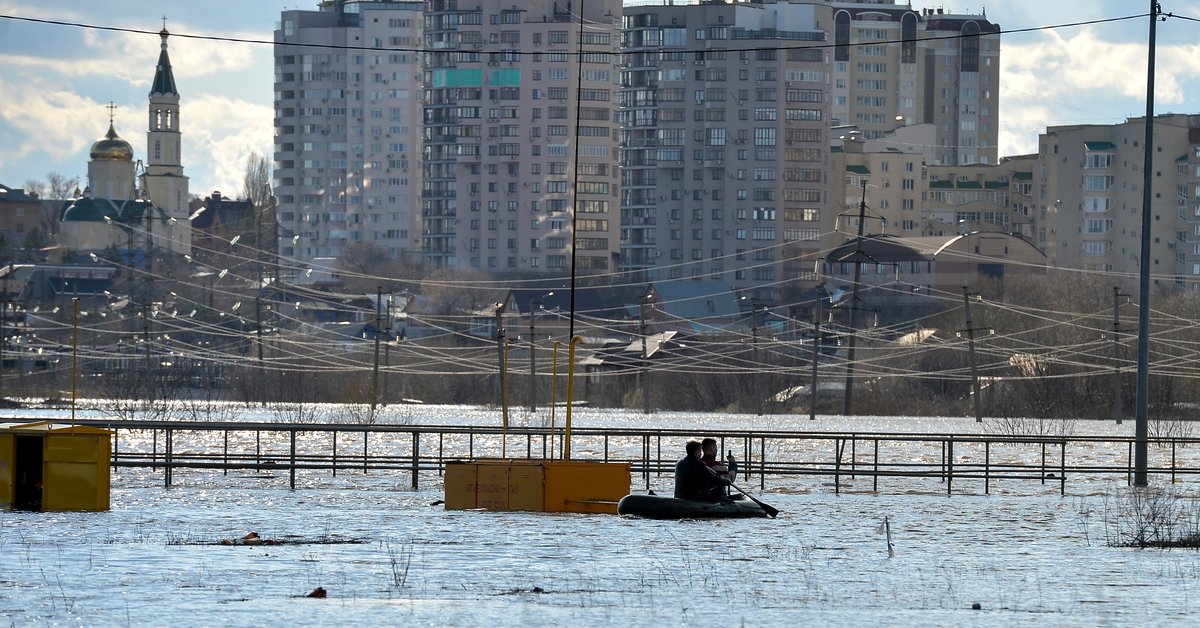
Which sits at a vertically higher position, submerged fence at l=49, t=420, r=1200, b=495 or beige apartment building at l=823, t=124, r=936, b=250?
beige apartment building at l=823, t=124, r=936, b=250

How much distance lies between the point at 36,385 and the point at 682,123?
267 feet

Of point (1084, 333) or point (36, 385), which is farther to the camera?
point (36, 385)

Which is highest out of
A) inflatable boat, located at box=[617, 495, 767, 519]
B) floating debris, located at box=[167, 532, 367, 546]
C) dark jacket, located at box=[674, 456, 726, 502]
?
dark jacket, located at box=[674, 456, 726, 502]

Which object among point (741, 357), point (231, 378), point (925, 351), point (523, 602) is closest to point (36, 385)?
point (231, 378)

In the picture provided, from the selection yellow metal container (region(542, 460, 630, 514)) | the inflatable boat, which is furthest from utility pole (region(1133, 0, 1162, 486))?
yellow metal container (region(542, 460, 630, 514))

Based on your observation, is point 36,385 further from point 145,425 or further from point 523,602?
point 523,602

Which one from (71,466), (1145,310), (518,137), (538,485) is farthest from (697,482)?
(518,137)

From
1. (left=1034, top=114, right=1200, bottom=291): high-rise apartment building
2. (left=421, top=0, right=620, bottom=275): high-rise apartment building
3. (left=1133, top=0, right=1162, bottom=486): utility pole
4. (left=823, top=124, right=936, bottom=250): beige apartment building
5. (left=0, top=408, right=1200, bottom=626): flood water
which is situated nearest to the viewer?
(left=0, top=408, right=1200, bottom=626): flood water

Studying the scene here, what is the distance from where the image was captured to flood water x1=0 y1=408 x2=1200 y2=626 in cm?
1708

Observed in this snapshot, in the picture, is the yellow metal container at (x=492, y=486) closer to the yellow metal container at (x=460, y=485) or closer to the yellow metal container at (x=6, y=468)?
the yellow metal container at (x=460, y=485)

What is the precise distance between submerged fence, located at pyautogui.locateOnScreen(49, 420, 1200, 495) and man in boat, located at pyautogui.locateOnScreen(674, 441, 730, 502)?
6.26m

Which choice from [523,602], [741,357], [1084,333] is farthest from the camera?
[741,357]

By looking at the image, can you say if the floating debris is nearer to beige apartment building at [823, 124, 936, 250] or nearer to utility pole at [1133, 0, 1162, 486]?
utility pole at [1133, 0, 1162, 486]

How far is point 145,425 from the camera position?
37438mm
